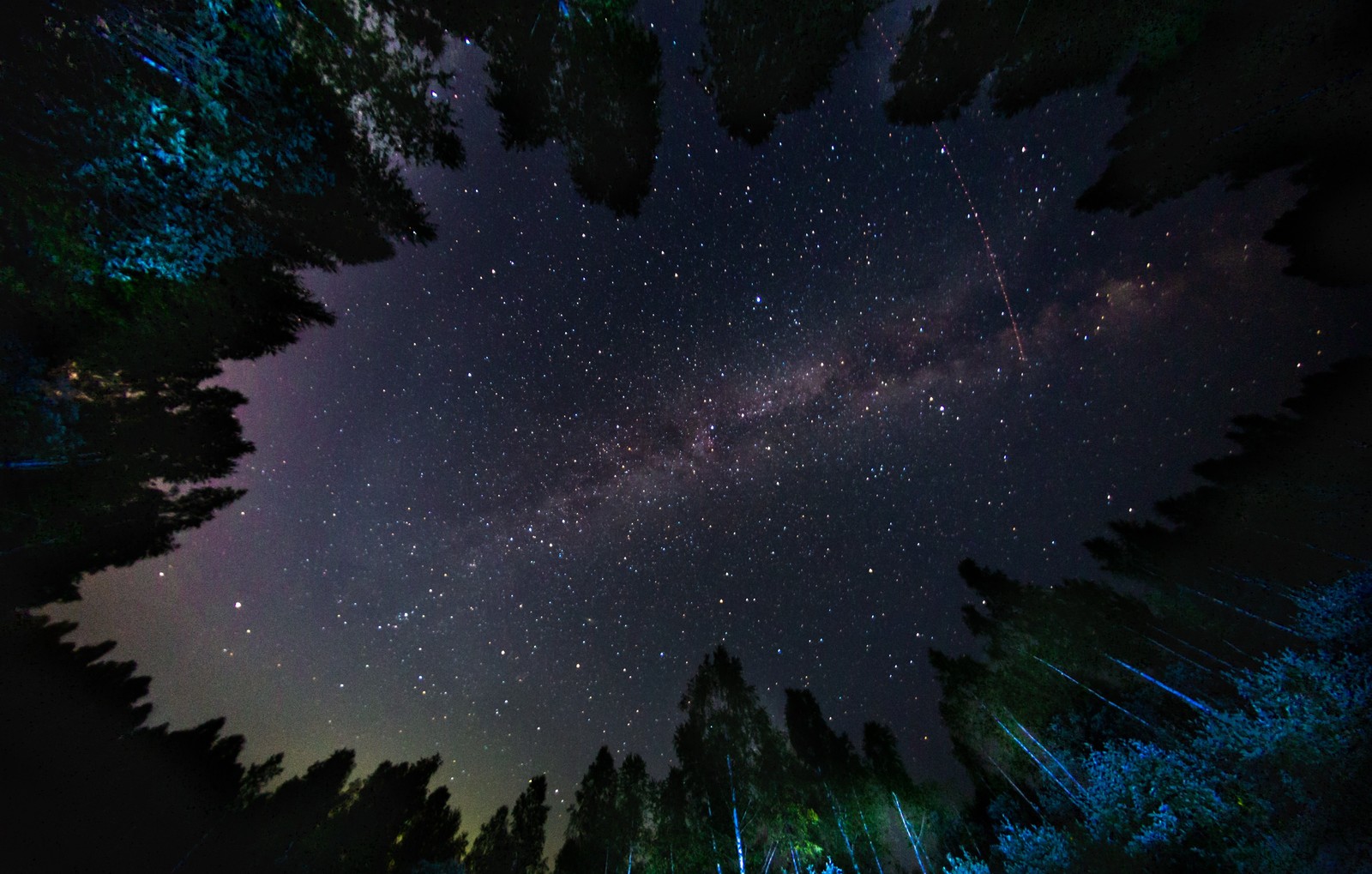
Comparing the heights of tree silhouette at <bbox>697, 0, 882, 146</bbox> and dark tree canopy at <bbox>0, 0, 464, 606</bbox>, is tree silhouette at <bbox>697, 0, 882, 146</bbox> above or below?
above

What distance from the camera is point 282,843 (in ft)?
50.6

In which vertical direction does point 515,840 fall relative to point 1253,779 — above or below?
above

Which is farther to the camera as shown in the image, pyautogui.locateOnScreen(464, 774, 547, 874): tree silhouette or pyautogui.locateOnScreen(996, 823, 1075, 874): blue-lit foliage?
pyautogui.locateOnScreen(464, 774, 547, 874): tree silhouette

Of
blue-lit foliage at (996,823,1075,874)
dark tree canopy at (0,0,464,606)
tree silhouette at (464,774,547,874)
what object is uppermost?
dark tree canopy at (0,0,464,606)

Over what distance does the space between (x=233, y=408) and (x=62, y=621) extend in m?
7.03

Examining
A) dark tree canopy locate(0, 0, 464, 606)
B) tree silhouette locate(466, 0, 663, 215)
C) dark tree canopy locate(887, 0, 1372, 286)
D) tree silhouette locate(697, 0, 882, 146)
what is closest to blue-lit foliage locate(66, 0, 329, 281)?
dark tree canopy locate(0, 0, 464, 606)

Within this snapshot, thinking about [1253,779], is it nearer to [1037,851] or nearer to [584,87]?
[1037,851]

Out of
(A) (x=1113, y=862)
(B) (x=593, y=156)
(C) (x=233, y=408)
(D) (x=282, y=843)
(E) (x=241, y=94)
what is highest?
(B) (x=593, y=156)

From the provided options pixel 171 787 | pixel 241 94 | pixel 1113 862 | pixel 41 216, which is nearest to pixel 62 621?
pixel 171 787

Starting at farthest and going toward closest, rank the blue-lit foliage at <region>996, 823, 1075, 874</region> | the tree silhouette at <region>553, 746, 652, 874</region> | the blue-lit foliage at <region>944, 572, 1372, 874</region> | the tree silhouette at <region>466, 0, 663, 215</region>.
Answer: the tree silhouette at <region>553, 746, 652, 874</region> → the blue-lit foliage at <region>996, 823, 1075, 874</region> → the blue-lit foliage at <region>944, 572, 1372, 874</region> → the tree silhouette at <region>466, 0, 663, 215</region>

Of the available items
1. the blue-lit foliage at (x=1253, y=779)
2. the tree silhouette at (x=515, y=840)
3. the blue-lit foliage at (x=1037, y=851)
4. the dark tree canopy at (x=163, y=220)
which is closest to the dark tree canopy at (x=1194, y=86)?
the blue-lit foliage at (x=1253, y=779)

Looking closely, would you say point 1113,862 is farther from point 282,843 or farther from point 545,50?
point 282,843

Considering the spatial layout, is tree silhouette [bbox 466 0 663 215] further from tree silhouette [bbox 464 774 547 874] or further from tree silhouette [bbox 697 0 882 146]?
tree silhouette [bbox 464 774 547 874]

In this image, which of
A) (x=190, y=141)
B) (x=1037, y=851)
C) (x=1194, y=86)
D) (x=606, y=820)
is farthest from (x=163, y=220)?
(x=1037, y=851)
